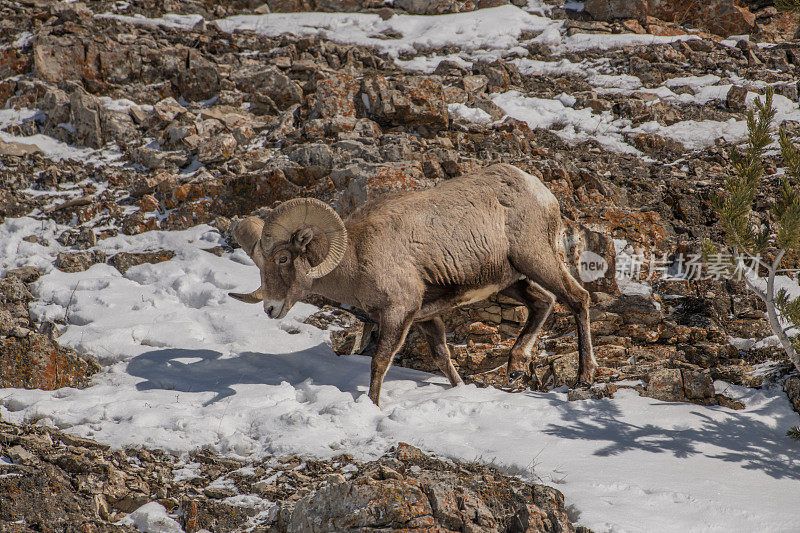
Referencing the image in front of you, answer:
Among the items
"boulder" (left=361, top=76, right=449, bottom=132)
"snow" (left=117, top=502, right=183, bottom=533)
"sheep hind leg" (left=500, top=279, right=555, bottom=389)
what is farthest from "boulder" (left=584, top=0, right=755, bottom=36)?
"snow" (left=117, top=502, right=183, bottom=533)

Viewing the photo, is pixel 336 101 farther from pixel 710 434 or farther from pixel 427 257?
pixel 710 434

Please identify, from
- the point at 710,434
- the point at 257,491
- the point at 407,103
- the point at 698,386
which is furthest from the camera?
the point at 407,103

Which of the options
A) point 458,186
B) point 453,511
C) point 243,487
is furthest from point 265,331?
point 453,511

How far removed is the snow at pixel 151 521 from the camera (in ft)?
15.8

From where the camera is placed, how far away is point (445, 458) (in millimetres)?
5926

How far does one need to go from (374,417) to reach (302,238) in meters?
2.55

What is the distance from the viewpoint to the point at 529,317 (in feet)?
29.7

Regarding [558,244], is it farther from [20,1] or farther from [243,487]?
[20,1]

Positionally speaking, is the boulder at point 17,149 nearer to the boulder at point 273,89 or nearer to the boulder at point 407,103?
the boulder at point 273,89

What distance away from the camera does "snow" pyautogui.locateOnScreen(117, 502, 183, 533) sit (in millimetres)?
4816

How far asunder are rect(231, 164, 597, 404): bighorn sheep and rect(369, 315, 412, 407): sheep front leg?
12mm

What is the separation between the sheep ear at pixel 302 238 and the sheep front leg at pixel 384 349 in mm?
1379

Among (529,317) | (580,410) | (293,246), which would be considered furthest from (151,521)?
(529,317)

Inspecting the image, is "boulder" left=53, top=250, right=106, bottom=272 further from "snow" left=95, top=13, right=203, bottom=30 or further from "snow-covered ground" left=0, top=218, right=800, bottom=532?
"snow" left=95, top=13, right=203, bottom=30
